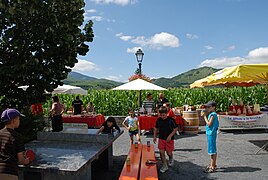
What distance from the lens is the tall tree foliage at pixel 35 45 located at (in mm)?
5375

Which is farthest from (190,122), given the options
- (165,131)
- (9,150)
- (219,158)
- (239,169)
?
(9,150)

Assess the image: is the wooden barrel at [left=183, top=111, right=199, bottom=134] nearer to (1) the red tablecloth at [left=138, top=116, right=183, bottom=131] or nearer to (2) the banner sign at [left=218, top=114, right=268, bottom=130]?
(2) the banner sign at [left=218, top=114, right=268, bottom=130]

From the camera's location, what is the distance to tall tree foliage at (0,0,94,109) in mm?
5375

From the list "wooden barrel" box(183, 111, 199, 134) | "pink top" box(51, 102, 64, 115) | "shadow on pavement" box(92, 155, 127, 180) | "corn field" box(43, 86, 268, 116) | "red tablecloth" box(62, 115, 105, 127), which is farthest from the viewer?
"corn field" box(43, 86, 268, 116)

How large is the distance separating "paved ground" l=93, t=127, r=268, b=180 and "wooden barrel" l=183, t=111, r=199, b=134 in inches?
28.4

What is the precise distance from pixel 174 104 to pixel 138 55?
660cm

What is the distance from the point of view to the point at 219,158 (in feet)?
26.8

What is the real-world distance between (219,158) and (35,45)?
6.19m

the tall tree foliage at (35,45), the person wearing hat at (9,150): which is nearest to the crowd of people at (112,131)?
the person wearing hat at (9,150)

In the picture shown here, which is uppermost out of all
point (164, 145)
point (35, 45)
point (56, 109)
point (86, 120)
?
point (35, 45)

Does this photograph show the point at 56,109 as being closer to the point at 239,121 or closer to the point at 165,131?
the point at 165,131

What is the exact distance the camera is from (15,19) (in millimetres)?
5359

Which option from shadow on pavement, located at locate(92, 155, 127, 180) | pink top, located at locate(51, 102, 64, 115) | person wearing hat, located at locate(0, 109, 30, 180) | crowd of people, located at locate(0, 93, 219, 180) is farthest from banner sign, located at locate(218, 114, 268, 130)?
person wearing hat, located at locate(0, 109, 30, 180)

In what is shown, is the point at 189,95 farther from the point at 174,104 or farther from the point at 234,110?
the point at 234,110
